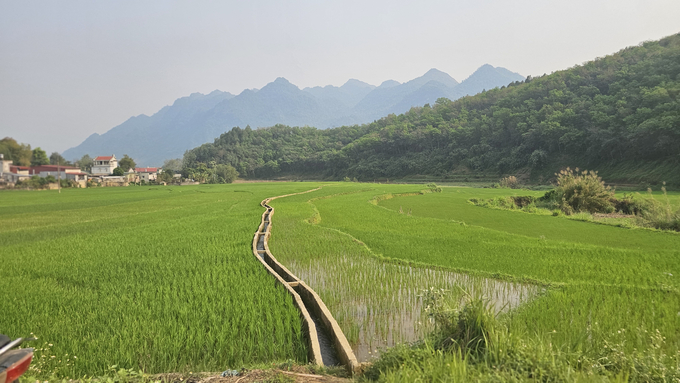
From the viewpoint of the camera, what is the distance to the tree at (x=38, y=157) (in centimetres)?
3938

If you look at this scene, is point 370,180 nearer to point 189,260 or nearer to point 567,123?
point 567,123

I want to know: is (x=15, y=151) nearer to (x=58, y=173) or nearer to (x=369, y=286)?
(x=58, y=173)

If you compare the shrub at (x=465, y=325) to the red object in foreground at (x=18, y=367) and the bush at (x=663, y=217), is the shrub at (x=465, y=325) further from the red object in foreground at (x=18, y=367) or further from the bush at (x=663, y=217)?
the bush at (x=663, y=217)

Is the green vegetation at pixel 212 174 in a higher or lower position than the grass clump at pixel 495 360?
higher

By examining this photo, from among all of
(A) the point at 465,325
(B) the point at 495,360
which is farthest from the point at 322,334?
(B) the point at 495,360

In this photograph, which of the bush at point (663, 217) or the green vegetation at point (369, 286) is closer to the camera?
the green vegetation at point (369, 286)

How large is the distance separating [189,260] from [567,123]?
166ft

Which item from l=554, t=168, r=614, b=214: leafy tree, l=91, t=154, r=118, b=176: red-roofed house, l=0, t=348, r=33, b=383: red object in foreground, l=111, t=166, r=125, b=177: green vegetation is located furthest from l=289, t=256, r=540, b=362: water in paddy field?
l=91, t=154, r=118, b=176: red-roofed house

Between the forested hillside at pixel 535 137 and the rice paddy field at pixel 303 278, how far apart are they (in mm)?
32302

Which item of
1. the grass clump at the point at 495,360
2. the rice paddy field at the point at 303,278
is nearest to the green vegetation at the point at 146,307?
the rice paddy field at the point at 303,278

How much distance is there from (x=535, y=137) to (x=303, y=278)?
164 ft

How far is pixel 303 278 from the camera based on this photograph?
248 inches

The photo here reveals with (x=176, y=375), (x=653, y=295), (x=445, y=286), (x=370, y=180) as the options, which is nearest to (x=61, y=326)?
(x=176, y=375)

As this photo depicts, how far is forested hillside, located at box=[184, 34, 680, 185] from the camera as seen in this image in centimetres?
3453
